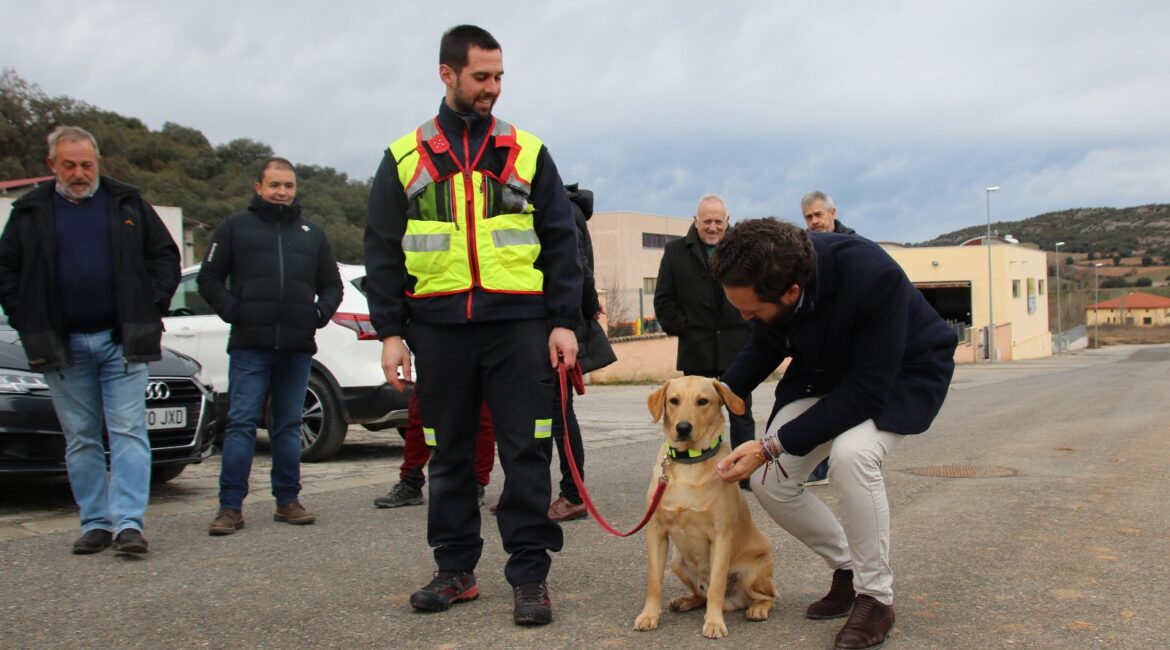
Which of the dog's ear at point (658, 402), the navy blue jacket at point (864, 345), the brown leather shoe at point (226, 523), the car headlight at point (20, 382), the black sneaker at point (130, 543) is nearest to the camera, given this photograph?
the navy blue jacket at point (864, 345)

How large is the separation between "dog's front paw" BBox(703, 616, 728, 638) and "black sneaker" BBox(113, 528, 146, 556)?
2.84m

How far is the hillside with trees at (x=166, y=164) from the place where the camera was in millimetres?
42000

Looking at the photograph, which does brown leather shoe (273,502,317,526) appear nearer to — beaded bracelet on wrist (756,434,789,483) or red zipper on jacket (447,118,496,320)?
red zipper on jacket (447,118,496,320)

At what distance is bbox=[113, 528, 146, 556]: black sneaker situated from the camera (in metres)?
4.69

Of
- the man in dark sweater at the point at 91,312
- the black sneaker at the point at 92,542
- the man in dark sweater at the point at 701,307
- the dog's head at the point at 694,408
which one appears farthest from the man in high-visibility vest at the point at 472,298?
the man in dark sweater at the point at 701,307

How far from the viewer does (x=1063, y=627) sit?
11.7 feet

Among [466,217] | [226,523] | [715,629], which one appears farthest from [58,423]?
[715,629]

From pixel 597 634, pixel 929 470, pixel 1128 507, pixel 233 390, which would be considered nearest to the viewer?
pixel 597 634

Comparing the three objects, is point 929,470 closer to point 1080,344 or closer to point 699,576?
point 699,576

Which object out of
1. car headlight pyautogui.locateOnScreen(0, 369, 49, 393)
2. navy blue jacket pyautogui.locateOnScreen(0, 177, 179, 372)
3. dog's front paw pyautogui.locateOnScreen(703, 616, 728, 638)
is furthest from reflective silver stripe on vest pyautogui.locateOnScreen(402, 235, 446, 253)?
car headlight pyautogui.locateOnScreen(0, 369, 49, 393)

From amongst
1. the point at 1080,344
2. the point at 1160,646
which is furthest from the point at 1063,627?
the point at 1080,344

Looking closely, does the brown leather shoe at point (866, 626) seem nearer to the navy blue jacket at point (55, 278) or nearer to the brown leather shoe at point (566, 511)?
the brown leather shoe at point (566, 511)

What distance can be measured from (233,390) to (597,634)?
9.59 feet

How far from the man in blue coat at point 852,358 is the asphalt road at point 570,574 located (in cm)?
38
